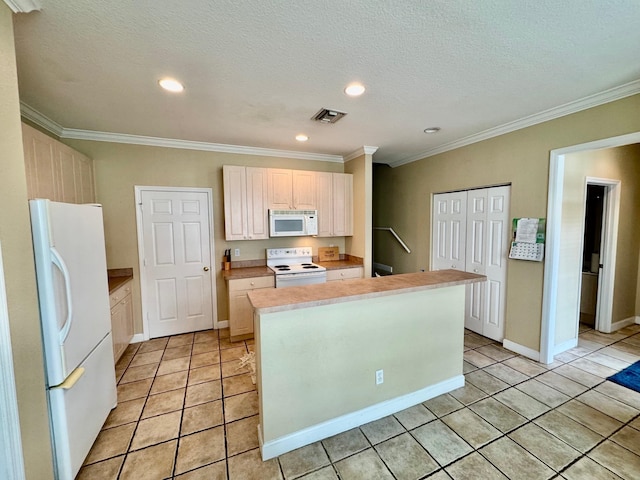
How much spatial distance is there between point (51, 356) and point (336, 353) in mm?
1692

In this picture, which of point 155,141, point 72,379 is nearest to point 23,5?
point 72,379

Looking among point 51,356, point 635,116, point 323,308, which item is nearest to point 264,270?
point 323,308

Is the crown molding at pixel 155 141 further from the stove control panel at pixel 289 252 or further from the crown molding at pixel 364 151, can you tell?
the stove control panel at pixel 289 252

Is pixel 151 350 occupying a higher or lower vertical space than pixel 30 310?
lower

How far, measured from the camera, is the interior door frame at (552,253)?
8.94 ft

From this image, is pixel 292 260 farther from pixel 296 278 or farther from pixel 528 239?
pixel 528 239

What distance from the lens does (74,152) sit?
111 inches

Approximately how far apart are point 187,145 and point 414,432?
13.3 feet

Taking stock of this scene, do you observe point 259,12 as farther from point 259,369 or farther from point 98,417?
point 98,417

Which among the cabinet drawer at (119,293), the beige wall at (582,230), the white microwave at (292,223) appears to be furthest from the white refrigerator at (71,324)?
the beige wall at (582,230)

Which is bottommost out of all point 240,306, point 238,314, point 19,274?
point 238,314

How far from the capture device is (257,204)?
3.76m

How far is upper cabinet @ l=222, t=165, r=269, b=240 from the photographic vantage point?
359 centimetres

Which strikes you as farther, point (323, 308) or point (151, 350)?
point (151, 350)
